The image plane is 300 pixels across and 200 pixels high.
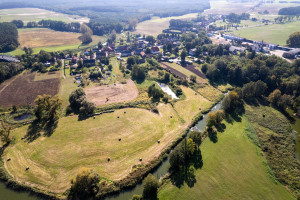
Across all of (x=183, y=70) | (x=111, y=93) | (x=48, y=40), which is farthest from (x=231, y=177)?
(x=48, y=40)

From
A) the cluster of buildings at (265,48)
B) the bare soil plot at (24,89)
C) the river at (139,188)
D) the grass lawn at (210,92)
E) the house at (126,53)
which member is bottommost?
the river at (139,188)

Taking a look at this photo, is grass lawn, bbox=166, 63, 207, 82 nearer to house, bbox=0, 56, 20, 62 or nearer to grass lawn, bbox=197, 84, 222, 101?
grass lawn, bbox=197, 84, 222, 101

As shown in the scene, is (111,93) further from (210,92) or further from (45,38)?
(45,38)

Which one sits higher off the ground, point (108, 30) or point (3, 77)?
point (108, 30)

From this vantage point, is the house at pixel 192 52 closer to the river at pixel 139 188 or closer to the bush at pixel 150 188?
the river at pixel 139 188

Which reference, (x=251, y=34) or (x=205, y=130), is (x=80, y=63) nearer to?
(x=205, y=130)

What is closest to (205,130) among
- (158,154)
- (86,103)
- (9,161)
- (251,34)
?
(158,154)

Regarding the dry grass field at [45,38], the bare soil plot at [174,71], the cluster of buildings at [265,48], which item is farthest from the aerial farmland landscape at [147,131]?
the dry grass field at [45,38]
